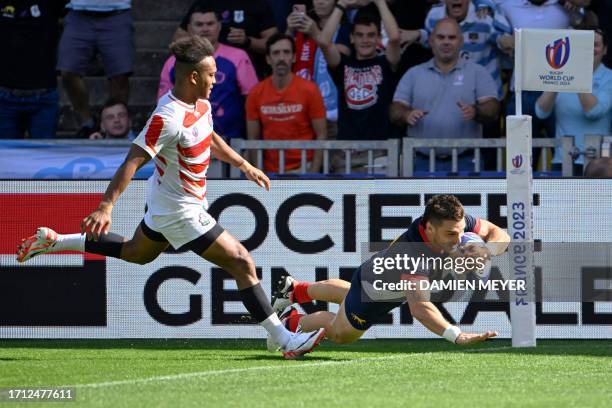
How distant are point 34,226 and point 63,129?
4.86 metres

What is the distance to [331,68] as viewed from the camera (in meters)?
14.6

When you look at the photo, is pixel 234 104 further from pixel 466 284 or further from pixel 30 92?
pixel 466 284

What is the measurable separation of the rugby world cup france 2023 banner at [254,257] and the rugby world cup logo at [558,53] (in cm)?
150

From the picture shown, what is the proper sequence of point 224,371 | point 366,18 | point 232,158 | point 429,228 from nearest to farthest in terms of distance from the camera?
point 224,371 < point 429,228 < point 232,158 < point 366,18

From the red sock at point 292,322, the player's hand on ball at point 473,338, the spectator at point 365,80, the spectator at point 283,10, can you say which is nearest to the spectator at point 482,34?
the spectator at point 365,80

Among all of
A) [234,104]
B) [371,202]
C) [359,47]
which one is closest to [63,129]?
[234,104]

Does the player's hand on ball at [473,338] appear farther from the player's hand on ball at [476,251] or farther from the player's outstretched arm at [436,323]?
the player's hand on ball at [476,251]

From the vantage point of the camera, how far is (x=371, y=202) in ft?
39.6

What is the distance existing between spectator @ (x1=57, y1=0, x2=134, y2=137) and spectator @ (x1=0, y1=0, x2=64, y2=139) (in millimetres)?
237

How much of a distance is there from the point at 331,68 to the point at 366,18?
0.71 m

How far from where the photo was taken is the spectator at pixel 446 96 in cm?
1371

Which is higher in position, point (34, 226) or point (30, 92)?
point (30, 92)

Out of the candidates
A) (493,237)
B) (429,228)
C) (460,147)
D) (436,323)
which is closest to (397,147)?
(460,147)

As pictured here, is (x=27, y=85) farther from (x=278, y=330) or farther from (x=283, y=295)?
(x=278, y=330)
